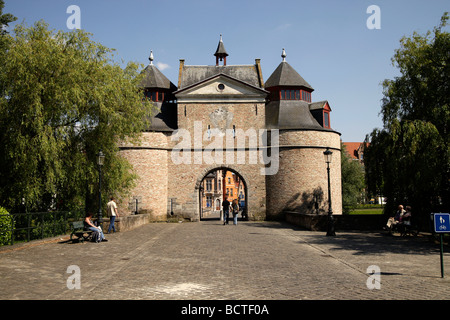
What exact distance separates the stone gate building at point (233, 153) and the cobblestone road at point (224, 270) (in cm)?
1420

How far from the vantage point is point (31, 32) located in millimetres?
16672

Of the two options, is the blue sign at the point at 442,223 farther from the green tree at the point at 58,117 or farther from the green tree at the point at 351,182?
the green tree at the point at 351,182

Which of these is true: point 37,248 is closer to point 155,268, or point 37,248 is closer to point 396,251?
point 155,268

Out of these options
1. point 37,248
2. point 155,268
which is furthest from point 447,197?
point 37,248

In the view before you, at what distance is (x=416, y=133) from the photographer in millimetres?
12961

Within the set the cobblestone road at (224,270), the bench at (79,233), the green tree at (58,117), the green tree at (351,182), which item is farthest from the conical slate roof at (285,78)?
the bench at (79,233)

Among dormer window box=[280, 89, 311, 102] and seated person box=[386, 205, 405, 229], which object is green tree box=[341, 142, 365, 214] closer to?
dormer window box=[280, 89, 311, 102]

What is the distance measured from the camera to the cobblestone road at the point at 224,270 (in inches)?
259

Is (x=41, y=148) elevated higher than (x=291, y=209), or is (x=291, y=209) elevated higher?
(x=41, y=148)

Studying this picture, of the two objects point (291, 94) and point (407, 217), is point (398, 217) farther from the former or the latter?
point (291, 94)

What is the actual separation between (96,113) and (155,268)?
1094 cm

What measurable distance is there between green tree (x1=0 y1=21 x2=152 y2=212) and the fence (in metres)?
0.94

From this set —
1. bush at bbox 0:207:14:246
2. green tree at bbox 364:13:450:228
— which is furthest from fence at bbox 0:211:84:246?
green tree at bbox 364:13:450:228

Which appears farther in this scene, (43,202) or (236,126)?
(236,126)
